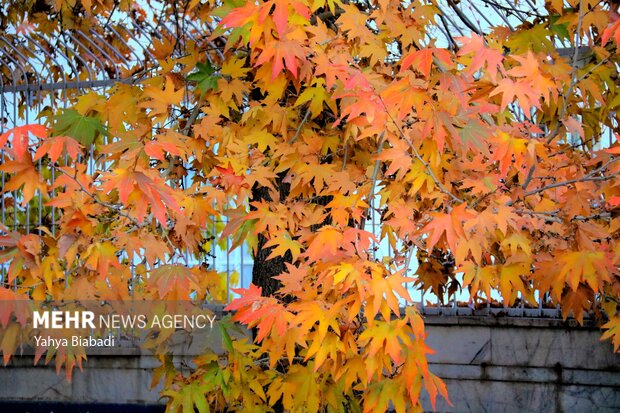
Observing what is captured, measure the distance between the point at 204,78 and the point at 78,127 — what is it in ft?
2.11

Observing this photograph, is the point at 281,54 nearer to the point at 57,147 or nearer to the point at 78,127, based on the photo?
the point at 57,147

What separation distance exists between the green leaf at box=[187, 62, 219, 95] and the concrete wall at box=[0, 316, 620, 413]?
2.67 m

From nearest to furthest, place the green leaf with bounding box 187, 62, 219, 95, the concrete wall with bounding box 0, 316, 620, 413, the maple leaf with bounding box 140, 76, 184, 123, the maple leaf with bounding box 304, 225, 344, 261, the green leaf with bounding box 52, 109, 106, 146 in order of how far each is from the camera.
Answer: the maple leaf with bounding box 304, 225, 344, 261, the maple leaf with bounding box 140, 76, 184, 123, the green leaf with bounding box 52, 109, 106, 146, the green leaf with bounding box 187, 62, 219, 95, the concrete wall with bounding box 0, 316, 620, 413

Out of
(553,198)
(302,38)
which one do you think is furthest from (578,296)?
(302,38)

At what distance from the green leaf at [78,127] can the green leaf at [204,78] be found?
1.66 feet


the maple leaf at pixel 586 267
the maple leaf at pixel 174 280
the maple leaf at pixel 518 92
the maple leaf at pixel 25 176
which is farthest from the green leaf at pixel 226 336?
the maple leaf at pixel 518 92

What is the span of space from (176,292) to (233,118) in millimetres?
1305

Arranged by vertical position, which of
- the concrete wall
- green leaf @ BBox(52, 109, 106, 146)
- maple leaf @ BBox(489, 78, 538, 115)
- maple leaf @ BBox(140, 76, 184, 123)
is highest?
maple leaf @ BBox(140, 76, 184, 123)

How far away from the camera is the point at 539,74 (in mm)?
3000

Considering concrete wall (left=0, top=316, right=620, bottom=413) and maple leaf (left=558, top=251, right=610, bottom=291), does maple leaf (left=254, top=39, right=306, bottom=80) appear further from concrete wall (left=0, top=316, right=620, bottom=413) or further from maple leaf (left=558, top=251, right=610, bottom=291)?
concrete wall (left=0, top=316, right=620, bottom=413)

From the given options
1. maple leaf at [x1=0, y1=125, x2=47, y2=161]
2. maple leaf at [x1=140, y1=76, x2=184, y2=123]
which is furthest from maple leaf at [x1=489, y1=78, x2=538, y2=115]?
maple leaf at [x1=0, y1=125, x2=47, y2=161]

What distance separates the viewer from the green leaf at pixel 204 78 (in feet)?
13.4

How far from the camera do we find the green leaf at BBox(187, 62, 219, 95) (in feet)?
13.4

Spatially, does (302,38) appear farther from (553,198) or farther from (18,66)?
(18,66)
